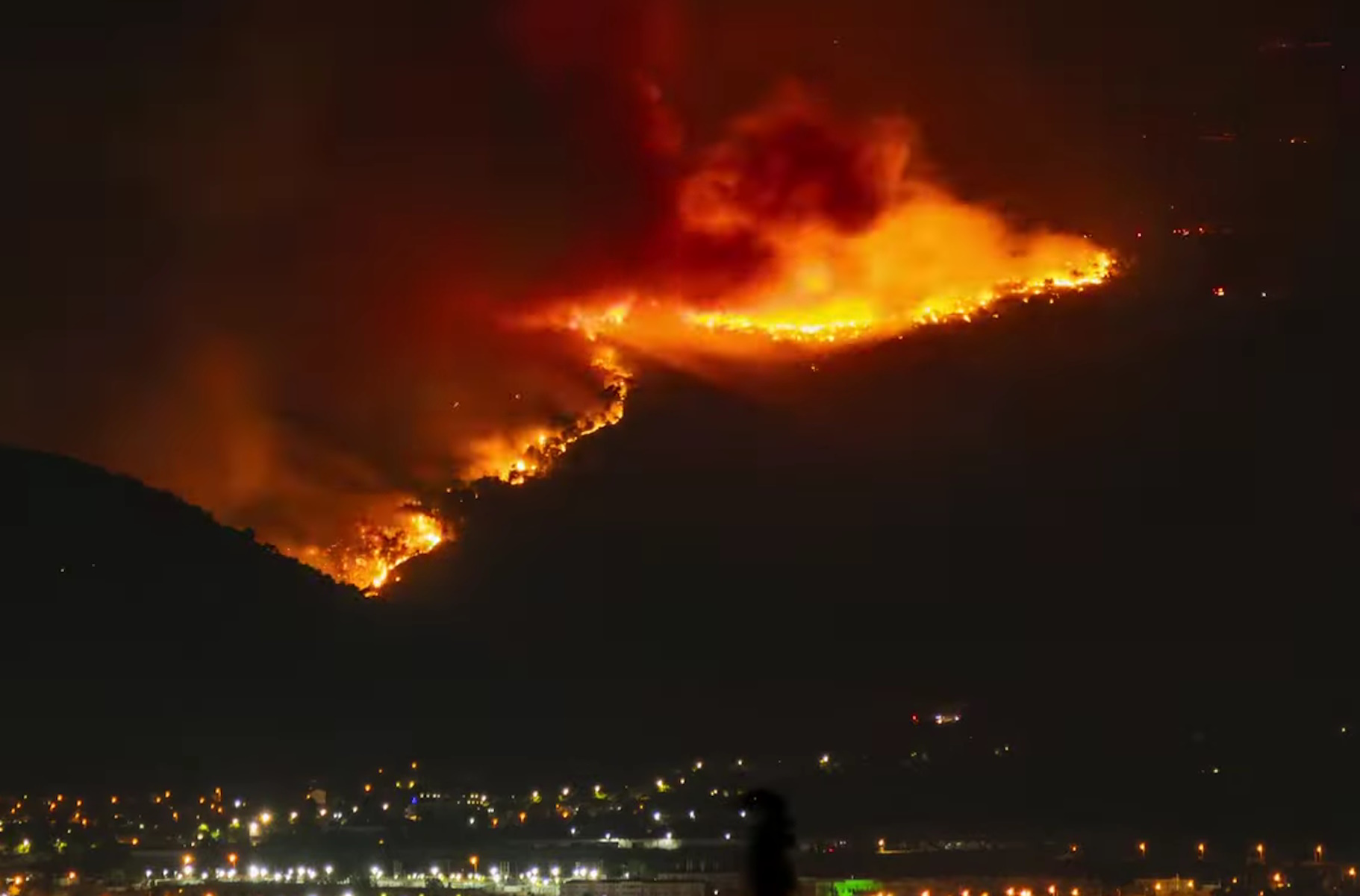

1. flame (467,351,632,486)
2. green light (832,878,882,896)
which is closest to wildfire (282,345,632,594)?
flame (467,351,632,486)

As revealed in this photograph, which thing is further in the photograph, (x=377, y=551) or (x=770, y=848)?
(x=377, y=551)

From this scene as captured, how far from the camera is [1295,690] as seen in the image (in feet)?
49.4

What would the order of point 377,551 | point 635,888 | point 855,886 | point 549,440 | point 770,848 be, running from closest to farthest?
point 770,848, point 549,440, point 377,551, point 855,886, point 635,888

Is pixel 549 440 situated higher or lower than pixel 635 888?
higher

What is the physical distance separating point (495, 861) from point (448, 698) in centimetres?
279

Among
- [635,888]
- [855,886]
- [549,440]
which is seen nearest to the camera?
[549,440]

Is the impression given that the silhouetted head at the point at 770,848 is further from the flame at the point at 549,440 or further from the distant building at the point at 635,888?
the distant building at the point at 635,888

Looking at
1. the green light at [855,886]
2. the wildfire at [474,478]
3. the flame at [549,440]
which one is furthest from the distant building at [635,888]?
the flame at [549,440]

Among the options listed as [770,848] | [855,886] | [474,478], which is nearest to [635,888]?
[855,886]

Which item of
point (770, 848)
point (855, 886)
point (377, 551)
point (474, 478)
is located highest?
point (474, 478)

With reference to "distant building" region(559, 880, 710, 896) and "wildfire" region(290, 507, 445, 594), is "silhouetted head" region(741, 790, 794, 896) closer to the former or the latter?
"wildfire" region(290, 507, 445, 594)

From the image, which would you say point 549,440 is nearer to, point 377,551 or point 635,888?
point 377,551

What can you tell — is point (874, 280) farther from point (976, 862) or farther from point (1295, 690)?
point (976, 862)

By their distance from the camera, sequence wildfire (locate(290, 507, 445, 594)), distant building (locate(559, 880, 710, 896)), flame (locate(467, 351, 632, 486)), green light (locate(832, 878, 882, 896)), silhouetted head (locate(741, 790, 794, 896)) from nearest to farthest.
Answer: silhouetted head (locate(741, 790, 794, 896)), flame (locate(467, 351, 632, 486)), wildfire (locate(290, 507, 445, 594)), green light (locate(832, 878, 882, 896)), distant building (locate(559, 880, 710, 896))
